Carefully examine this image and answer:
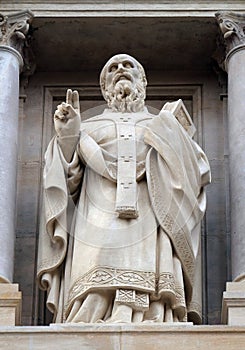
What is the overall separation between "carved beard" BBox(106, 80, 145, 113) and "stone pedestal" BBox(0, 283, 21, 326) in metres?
1.92

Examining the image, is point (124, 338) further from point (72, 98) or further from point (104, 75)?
point (104, 75)

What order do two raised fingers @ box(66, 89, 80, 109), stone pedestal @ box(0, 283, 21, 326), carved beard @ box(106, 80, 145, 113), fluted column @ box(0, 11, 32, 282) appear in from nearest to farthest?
stone pedestal @ box(0, 283, 21, 326) → two raised fingers @ box(66, 89, 80, 109) → fluted column @ box(0, 11, 32, 282) → carved beard @ box(106, 80, 145, 113)

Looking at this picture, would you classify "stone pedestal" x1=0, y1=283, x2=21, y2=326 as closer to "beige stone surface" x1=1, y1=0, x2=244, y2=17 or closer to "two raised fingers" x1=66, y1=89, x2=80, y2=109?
"two raised fingers" x1=66, y1=89, x2=80, y2=109

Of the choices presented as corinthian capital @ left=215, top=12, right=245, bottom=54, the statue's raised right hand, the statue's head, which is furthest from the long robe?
corinthian capital @ left=215, top=12, right=245, bottom=54

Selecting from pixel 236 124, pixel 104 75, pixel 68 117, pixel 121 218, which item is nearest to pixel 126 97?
pixel 104 75

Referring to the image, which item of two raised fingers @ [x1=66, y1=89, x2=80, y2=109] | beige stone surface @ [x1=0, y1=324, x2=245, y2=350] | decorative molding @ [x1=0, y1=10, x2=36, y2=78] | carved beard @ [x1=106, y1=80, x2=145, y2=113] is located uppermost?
decorative molding @ [x1=0, y1=10, x2=36, y2=78]

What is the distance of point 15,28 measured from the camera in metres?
14.1

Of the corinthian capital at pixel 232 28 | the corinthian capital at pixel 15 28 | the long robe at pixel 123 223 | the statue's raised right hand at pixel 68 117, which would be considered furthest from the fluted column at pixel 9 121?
the corinthian capital at pixel 232 28

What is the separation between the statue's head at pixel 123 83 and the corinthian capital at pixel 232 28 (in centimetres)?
97

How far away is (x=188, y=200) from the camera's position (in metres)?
12.6

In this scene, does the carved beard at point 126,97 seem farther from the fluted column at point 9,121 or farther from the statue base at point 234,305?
the statue base at point 234,305

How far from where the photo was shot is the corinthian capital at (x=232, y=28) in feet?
46.2

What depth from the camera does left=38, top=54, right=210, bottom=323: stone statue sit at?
12180mm

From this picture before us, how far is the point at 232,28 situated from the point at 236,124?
0.93 meters
